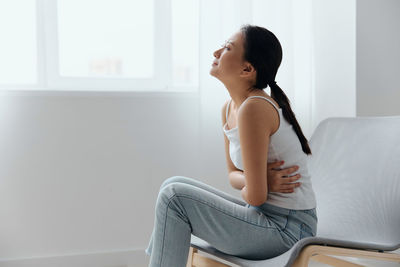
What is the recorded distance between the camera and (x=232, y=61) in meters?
1.36

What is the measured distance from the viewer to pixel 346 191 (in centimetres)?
167

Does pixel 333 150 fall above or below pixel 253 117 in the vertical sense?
below

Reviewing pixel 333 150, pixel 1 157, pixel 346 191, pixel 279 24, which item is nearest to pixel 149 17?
pixel 279 24

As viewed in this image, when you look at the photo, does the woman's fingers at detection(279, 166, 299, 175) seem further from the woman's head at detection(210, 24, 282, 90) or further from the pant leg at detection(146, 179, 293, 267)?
the woman's head at detection(210, 24, 282, 90)

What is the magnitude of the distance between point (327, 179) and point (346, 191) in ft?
0.30

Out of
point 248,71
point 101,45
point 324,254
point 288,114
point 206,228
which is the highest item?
point 101,45

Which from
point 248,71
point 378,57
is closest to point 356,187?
point 248,71

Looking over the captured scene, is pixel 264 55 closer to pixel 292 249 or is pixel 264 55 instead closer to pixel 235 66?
pixel 235 66

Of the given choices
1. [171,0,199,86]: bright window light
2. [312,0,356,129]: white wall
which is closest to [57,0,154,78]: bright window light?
[171,0,199,86]: bright window light

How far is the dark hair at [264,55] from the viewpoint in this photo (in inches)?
51.6

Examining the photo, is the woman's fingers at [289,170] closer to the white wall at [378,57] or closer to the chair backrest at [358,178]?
the chair backrest at [358,178]

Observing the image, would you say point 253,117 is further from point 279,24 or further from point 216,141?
point 279,24

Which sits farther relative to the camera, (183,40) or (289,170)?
(183,40)

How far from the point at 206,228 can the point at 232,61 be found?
48 centimetres
